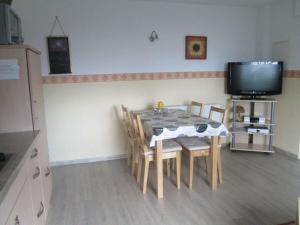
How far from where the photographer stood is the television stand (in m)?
3.92

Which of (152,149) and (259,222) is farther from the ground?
(152,149)

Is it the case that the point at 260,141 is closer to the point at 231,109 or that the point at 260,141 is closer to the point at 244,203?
the point at 231,109

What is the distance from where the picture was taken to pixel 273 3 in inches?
155

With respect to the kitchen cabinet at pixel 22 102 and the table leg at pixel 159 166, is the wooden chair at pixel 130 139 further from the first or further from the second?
the kitchen cabinet at pixel 22 102

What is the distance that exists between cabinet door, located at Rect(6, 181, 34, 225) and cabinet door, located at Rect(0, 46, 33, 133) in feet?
2.19

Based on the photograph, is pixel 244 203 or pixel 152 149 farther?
pixel 152 149

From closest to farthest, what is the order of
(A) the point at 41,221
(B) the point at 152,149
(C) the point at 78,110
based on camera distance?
(A) the point at 41,221 → (B) the point at 152,149 → (C) the point at 78,110

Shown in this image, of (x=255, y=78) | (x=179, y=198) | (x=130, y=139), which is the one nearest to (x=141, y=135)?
(x=130, y=139)

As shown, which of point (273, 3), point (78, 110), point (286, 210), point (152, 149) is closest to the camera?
point (286, 210)

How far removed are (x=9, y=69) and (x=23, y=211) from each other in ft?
3.67

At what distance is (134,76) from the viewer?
3842mm

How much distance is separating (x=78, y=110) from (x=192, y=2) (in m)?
2.39

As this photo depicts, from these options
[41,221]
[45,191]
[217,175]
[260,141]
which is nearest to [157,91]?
[217,175]

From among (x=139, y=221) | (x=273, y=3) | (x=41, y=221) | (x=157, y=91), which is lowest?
(x=139, y=221)
